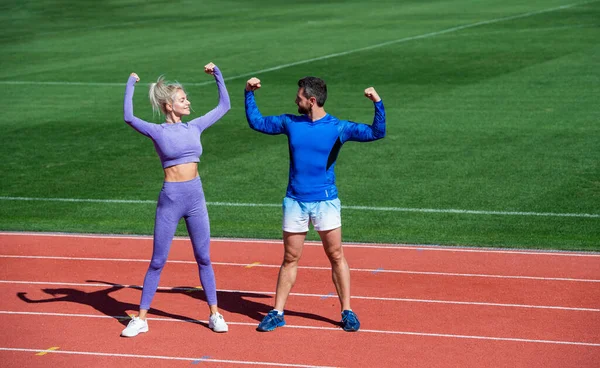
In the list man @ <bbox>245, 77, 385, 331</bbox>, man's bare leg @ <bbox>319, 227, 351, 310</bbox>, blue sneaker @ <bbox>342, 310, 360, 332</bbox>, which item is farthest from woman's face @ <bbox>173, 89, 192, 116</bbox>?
blue sneaker @ <bbox>342, 310, 360, 332</bbox>

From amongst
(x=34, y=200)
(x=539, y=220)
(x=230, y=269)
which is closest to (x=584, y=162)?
(x=539, y=220)

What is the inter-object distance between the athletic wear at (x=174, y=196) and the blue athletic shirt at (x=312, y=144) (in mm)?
622

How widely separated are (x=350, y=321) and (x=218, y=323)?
1.21 meters

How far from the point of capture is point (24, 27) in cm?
4256

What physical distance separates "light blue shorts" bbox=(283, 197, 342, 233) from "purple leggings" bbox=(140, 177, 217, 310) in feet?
2.51

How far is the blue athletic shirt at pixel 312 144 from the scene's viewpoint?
375 inches

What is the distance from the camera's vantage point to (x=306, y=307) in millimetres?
10688

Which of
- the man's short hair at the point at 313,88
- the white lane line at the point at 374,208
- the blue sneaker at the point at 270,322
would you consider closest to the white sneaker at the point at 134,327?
the blue sneaker at the point at 270,322

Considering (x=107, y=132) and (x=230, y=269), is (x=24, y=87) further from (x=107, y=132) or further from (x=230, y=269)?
(x=230, y=269)

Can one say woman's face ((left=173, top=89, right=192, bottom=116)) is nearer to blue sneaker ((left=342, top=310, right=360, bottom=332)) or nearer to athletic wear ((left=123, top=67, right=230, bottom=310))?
athletic wear ((left=123, top=67, right=230, bottom=310))

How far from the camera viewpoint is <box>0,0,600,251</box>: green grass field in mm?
14930

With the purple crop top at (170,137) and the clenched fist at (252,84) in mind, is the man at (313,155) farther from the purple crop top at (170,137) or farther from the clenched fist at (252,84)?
the purple crop top at (170,137)

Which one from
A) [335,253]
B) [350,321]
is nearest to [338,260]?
[335,253]

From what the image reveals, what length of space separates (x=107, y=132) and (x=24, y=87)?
22.6 ft
